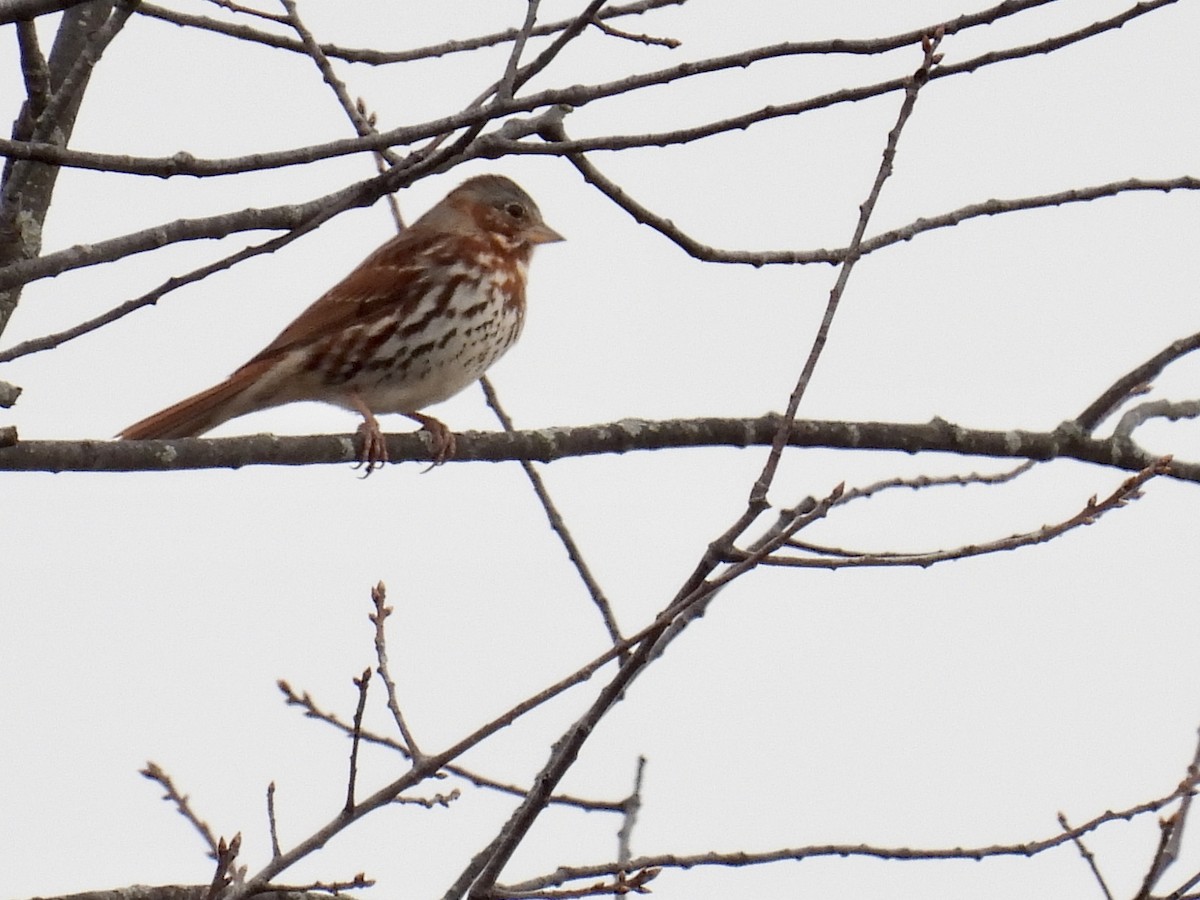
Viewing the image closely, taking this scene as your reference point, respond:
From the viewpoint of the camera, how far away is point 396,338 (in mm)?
7035

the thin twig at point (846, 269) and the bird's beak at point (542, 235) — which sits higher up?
the bird's beak at point (542, 235)

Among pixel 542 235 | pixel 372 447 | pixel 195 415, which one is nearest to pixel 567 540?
pixel 372 447

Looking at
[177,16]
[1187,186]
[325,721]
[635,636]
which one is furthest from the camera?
[177,16]

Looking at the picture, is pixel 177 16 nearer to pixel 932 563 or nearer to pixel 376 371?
pixel 376 371

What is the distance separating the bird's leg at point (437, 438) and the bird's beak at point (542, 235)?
1.11m

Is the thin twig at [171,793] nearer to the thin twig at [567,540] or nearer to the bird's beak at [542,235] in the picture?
the thin twig at [567,540]

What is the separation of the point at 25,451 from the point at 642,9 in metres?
1.96

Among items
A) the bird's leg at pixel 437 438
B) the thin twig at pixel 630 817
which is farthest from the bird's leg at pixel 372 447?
the thin twig at pixel 630 817

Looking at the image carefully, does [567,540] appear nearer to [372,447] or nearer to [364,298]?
[372,447]

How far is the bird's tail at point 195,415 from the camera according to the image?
20.5 feet

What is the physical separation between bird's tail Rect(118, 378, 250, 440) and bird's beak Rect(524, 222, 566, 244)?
1.76 m

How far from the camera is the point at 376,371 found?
7023mm

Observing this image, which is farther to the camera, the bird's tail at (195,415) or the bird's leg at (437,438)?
the bird's tail at (195,415)

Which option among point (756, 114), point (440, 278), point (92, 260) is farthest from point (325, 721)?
point (440, 278)
